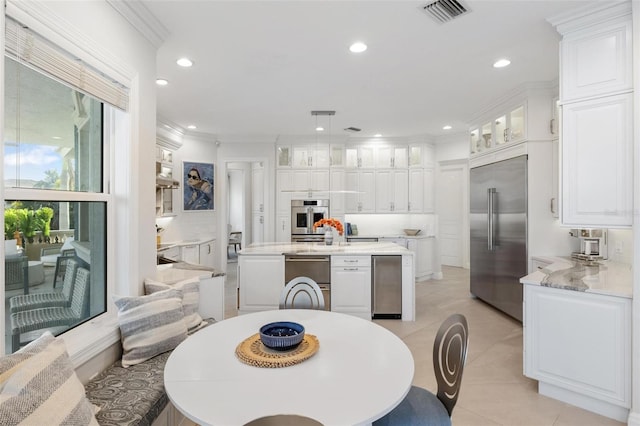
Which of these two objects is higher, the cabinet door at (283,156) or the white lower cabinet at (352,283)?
the cabinet door at (283,156)

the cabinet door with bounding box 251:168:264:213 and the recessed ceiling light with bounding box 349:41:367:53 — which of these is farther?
the cabinet door with bounding box 251:168:264:213

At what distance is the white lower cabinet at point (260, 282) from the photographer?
416 centimetres

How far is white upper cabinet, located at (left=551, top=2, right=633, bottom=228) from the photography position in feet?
7.19

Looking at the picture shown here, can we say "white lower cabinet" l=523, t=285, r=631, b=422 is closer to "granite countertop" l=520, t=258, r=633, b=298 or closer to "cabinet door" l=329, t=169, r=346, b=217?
"granite countertop" l=520, t=258, r=633, b=298

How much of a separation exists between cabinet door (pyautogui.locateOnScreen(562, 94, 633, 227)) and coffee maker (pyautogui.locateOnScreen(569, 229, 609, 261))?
113 cm

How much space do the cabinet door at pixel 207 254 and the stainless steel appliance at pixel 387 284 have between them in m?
3.28

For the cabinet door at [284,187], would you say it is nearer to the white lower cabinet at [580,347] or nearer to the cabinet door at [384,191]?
the cabinet door at [384,191]

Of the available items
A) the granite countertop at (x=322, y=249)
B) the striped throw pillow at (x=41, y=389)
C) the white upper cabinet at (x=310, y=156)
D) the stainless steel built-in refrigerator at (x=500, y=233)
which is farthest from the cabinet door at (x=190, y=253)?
the stainless steel built-in refrigerator at (x=500, y=233)

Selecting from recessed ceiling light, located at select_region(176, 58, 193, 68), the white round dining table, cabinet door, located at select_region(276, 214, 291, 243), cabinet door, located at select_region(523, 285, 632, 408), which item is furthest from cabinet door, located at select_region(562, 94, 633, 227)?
cabinet door, located at select_region(276, 214, 291, 243)

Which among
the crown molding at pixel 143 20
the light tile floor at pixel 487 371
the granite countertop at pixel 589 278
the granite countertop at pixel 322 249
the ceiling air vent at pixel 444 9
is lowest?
the light tile floor at pixel 487 371

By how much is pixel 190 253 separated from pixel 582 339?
5.17 metres

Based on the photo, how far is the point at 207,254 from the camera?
6129 mm

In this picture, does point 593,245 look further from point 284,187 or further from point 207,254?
point 207,254

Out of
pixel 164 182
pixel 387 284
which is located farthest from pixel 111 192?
pixel 387 284
